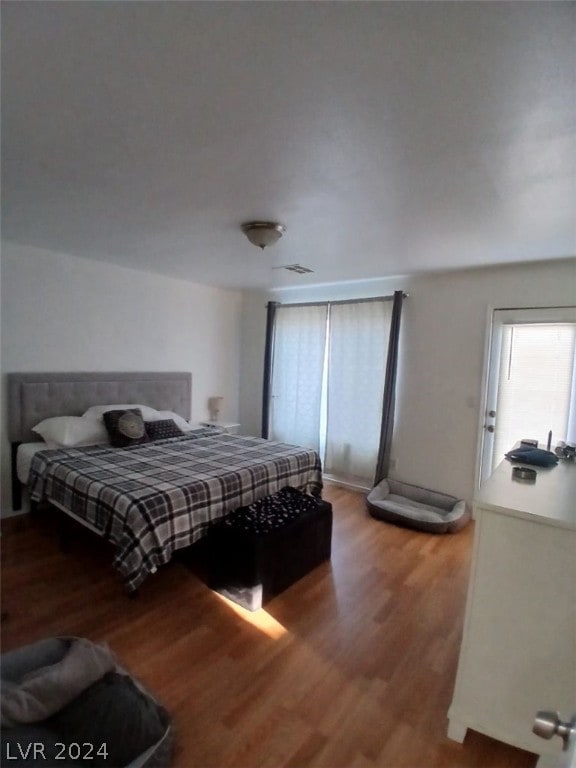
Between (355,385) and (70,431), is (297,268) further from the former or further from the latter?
(70,431)

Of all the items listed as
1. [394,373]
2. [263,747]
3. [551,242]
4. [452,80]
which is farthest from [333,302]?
[263,747]

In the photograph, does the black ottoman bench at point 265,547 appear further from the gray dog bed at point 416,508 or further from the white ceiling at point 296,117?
the white ceiling at point 296,117

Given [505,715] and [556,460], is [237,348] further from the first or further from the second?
[505,715]

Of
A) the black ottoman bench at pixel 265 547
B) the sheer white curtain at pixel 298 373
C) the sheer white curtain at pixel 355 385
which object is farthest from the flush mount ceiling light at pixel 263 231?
the sheer white curtain at pixel 298 373

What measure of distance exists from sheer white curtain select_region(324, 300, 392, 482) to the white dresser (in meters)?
2.71

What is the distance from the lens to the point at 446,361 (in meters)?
3.80

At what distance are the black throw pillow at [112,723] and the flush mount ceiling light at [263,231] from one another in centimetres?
242

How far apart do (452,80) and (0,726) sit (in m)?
2.51

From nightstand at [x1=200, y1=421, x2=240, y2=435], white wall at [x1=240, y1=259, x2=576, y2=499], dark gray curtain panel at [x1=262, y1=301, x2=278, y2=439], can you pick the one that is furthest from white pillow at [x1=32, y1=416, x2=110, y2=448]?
white wall at [x1=240, y1=259, x2=576, y2=499]

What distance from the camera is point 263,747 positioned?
144 cm

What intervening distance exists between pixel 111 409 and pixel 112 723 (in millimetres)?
2740

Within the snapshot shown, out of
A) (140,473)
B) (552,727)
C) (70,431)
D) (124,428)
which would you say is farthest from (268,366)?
(552,727)

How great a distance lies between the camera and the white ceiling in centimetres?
100

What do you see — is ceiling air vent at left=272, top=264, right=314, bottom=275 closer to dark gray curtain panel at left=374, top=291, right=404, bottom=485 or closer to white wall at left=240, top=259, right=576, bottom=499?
white wall at left=240, top=259, right=576, bottom=499
